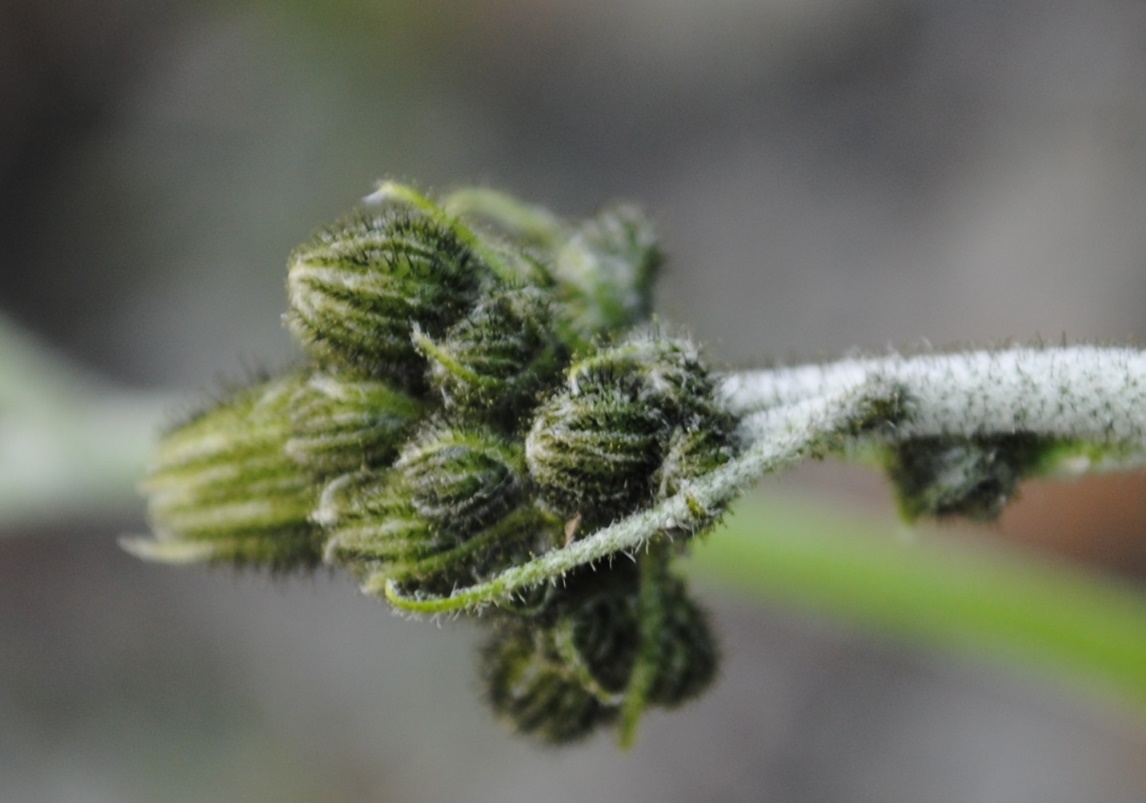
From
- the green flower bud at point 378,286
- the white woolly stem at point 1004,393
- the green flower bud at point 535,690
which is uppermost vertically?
the green flower bud at point 378,286

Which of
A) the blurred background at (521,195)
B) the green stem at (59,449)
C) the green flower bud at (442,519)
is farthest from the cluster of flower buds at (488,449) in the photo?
the blurred background at (521,195)

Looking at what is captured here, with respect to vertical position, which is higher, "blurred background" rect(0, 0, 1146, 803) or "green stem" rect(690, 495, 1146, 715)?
"blurred background" rect(0, 0, 1146, 803)

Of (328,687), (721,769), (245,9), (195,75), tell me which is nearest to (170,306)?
(195,75)

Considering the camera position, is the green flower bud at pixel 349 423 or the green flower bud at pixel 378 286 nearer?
the green flower bud at pixel 378 286

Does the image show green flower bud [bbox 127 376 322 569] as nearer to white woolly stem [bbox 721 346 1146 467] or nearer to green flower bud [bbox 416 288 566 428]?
green flower bud [bbox 416 288 566 428]

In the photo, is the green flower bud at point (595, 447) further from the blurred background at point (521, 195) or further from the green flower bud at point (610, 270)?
the blurred background at point (521, 195)

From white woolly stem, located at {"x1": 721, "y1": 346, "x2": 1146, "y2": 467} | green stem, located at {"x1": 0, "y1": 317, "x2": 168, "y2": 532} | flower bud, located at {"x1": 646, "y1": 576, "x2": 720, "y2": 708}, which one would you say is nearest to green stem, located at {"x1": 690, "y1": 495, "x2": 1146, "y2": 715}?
flower bud, located at {"x1": 646, "y1": 576, "x2": 720, "y2": 708}

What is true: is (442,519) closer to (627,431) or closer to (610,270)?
(627,431)
